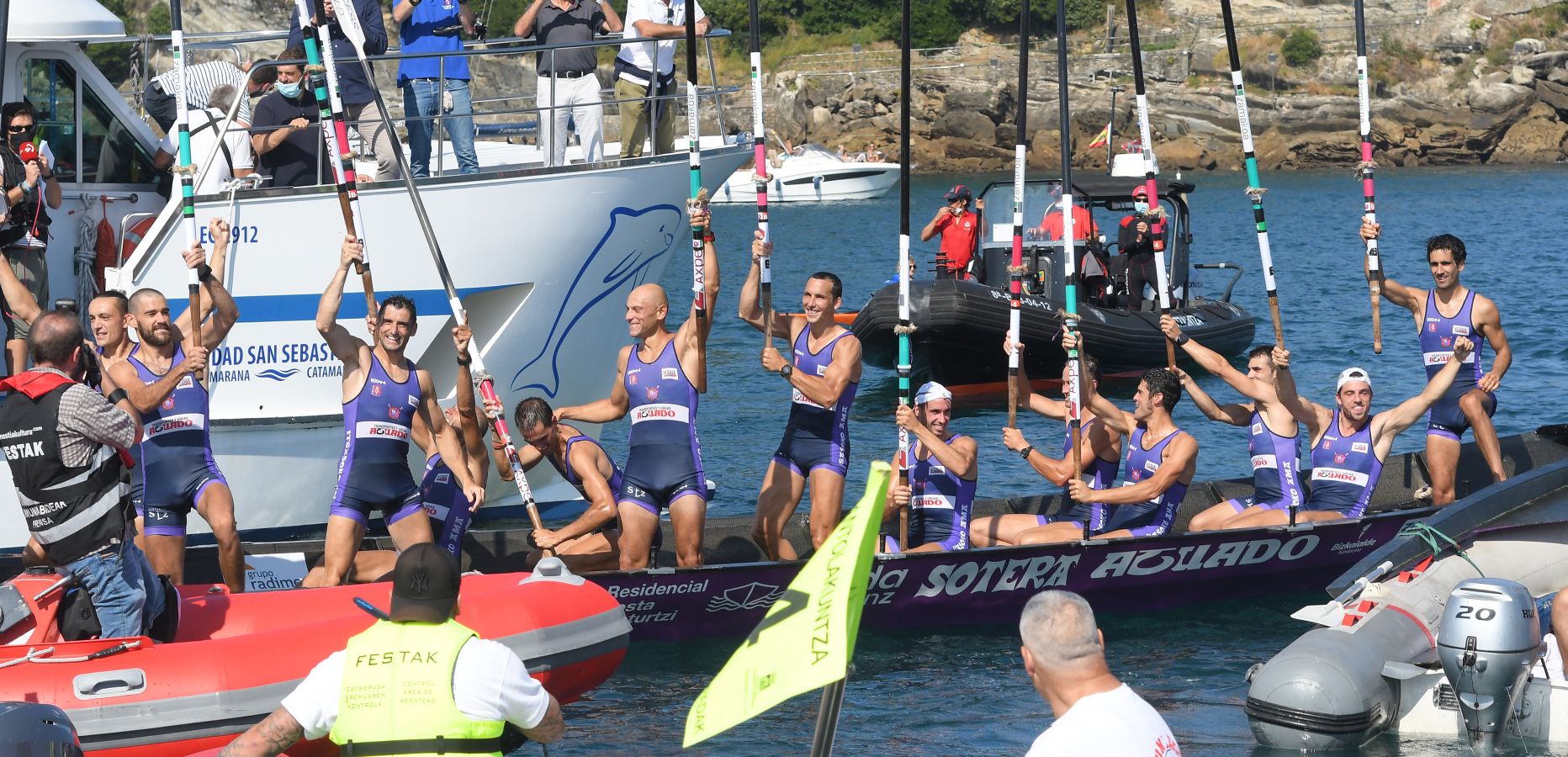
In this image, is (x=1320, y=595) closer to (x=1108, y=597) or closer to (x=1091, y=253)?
(x=1108, y=597)

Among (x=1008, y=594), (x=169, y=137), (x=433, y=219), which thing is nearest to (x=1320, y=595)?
(x=1008, y=594)

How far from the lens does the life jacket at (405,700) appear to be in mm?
4590

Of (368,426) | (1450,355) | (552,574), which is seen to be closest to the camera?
(552,574)

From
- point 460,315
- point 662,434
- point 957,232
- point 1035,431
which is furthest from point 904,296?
point 957,232

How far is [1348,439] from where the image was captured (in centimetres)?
1005

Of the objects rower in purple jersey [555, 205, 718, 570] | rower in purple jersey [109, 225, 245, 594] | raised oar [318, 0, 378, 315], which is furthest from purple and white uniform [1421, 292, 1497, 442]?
rower in purple jersey [109, 225, 245, 594]

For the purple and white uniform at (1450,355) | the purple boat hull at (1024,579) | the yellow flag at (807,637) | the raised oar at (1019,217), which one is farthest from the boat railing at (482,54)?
the yellow flag at (807,637)

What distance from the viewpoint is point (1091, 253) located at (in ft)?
60.8

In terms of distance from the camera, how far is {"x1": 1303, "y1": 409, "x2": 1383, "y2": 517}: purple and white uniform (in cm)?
1002

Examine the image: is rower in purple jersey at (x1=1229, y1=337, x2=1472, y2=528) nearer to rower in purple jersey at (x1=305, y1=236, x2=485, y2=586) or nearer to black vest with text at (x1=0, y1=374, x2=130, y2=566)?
rower in purple jersey at (x1=305, y1=236, x2=485, y2=586)

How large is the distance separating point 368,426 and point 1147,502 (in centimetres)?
466

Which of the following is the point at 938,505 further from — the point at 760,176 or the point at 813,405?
the point at 760,176

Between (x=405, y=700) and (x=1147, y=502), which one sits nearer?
(x=405, y=700)

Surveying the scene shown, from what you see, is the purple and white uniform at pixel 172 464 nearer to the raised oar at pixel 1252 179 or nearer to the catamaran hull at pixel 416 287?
the catamaran hull at pixel 416 287
